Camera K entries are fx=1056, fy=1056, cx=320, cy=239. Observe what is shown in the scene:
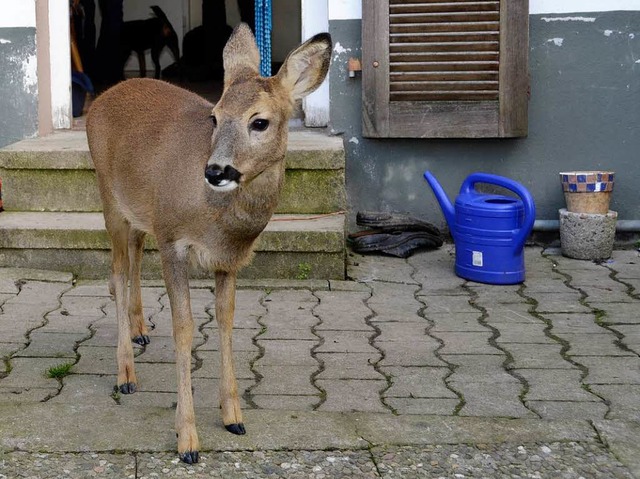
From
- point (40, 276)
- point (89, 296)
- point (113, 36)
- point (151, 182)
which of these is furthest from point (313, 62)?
point (113, 36)

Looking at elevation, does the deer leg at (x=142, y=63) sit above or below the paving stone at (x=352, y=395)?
above

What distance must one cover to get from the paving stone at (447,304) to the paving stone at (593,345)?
0.62 metres

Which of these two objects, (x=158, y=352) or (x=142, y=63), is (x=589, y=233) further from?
(x=142, y=63)

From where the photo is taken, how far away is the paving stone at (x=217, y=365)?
4582 mm

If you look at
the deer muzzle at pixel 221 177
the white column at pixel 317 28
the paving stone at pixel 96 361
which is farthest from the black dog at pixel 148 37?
the deer muzzle at pixel 221 177

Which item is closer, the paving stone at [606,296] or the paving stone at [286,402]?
the paving stone at [286,402]

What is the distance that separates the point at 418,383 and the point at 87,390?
54.7 inches

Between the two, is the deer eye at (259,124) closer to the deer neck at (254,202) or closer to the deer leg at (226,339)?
the deer neck at (254,202)

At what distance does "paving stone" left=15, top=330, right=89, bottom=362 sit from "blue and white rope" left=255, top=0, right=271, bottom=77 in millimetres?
3002

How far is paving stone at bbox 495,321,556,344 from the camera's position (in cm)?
509

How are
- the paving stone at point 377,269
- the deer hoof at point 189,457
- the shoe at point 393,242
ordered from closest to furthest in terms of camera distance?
the deer hoof at point 189,457 → the paving stone at point 377,269 → the shoe at point 393,242

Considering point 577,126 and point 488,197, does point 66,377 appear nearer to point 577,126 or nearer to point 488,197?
point 488,197


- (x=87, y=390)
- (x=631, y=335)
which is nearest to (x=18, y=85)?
(x=87, y=390)

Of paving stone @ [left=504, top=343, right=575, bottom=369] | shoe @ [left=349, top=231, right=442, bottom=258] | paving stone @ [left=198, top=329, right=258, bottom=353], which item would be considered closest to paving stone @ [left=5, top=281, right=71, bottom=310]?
paving stone @ [left=198, top=329, right=258, bottom=353]
